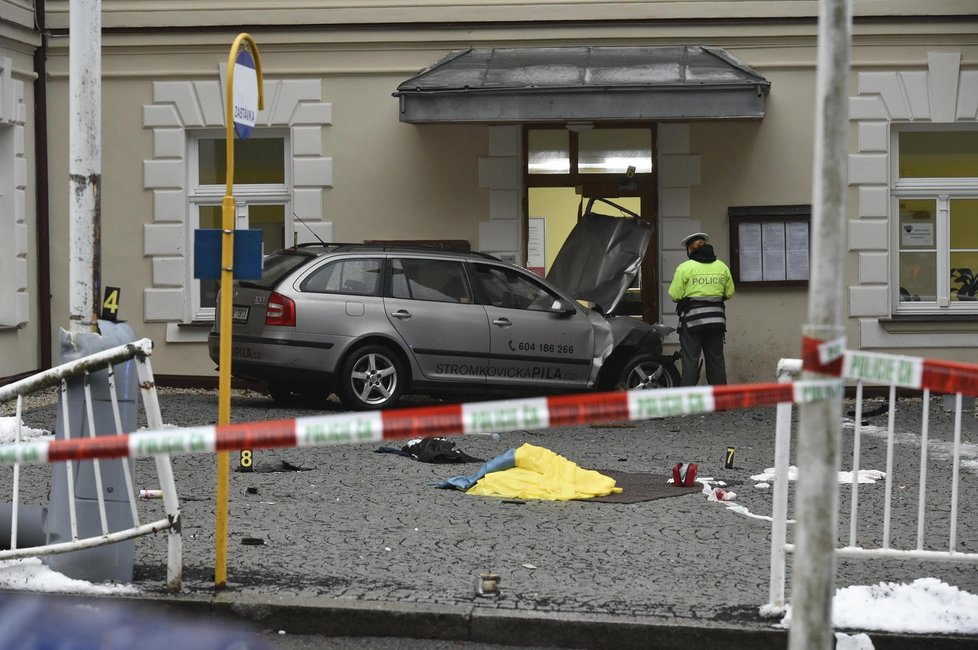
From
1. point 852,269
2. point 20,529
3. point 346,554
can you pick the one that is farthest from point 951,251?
point 20,529

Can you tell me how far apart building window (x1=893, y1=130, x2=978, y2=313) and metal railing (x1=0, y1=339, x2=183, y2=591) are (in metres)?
11.9

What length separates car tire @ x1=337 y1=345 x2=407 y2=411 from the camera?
527 inches

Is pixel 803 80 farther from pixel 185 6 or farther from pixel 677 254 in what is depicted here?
pixel 185 6

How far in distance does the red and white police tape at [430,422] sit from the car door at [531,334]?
9.49 metres

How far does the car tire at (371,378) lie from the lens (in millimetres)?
13383

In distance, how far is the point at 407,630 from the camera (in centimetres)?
585

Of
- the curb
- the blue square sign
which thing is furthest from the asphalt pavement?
the blue square sign

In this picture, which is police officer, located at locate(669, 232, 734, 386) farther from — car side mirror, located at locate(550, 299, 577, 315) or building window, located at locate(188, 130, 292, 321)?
building window, located at locate(188, 130, 292, 321)

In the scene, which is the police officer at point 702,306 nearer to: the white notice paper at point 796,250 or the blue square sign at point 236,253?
the white notice paper at point 796,250

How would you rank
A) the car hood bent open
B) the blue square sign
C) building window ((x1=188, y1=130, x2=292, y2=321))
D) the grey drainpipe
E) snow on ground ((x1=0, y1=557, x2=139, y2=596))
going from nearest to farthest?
1. snow on ground ((x1=0, y1=557, x2=139, y2=596))
2. the blue square sign
3. the car hood bent open
4. the grey drainpipe
5. building window ((x1=188, y1=130, x2=292, y2=321))

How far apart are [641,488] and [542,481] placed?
757 mm

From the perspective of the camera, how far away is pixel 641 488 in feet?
31.1

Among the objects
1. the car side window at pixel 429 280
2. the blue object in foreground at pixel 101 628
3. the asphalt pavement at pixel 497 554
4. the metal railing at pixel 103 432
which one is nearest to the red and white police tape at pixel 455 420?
the blue object in foreground at pixel 101 628

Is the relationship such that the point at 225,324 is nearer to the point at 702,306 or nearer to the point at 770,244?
the point at 702,306
